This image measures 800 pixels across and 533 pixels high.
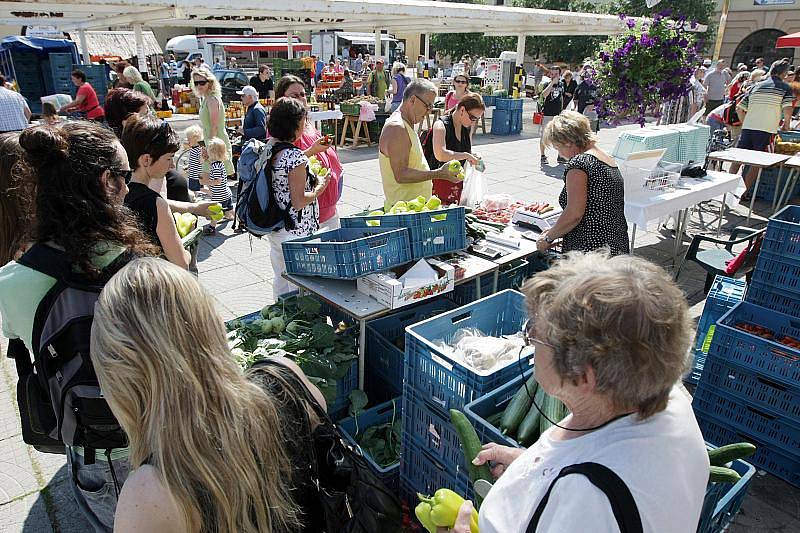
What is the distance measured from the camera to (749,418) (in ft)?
10.7

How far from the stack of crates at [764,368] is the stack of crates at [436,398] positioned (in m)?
1.60

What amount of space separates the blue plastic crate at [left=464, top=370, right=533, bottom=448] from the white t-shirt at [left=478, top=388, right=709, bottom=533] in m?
0.76

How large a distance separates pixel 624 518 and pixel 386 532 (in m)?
0.91

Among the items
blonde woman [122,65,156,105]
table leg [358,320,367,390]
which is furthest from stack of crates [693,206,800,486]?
blonde woman [122,65,156,105]

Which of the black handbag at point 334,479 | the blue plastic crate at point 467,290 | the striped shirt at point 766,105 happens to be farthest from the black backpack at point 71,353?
the striped shirt at point 766,105

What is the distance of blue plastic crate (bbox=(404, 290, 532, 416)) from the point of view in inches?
95.7

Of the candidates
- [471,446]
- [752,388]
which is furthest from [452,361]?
[752,388]

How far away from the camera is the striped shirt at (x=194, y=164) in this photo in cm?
706

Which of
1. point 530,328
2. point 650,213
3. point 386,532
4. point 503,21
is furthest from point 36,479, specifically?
point 503,21

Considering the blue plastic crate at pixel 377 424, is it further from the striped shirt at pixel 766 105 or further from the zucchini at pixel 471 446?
the striped shirt at pixel 766 105

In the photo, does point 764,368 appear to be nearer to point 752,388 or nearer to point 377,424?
point 752,388

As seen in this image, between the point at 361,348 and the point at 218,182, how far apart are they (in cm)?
453

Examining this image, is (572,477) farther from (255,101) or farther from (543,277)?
(255,101)

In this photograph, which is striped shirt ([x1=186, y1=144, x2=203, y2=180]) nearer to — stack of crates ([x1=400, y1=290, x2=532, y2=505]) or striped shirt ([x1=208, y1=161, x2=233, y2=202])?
striped shirt ([x1=208, y1=161, x2=233, y2=202])
